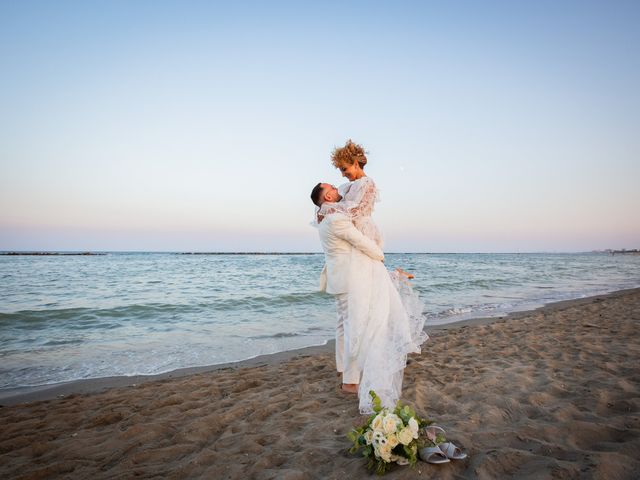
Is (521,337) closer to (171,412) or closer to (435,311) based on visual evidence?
(435,311)

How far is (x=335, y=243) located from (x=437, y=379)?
7.30ft

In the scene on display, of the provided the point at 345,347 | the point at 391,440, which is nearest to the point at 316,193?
the point at 345,347

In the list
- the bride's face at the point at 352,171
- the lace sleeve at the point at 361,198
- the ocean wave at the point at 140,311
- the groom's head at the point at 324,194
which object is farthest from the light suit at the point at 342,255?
the ocean wave at the point at 140,311

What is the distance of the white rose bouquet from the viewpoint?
2.24m

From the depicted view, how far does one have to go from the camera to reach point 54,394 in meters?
4.80

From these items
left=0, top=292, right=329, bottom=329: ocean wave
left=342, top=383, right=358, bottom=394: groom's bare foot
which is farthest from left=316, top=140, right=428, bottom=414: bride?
left=0, top=292, right=329, bottom=329: ocean wave

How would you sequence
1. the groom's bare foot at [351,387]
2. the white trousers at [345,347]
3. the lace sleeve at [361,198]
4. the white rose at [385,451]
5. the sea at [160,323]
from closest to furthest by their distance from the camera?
the white rose at [385,451] < the lace sleeve at [361,198] < the white trousers at [345,347] < the groom's bare foot at [351,387] < the sea at [160,323]

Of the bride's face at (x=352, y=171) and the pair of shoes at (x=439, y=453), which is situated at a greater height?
the bride's face at (x=352, y=171)

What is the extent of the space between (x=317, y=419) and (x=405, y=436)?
1370mm

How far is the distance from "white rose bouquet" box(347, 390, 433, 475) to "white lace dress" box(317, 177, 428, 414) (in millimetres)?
747

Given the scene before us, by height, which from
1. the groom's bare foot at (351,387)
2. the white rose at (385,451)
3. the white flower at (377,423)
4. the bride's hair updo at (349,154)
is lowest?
the groom's bare foot at (351,387)

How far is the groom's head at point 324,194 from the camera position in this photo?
3850mm

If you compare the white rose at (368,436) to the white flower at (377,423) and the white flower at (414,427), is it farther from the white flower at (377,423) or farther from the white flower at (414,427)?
the white flower at (414,427)

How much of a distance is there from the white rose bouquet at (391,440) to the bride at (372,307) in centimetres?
72
